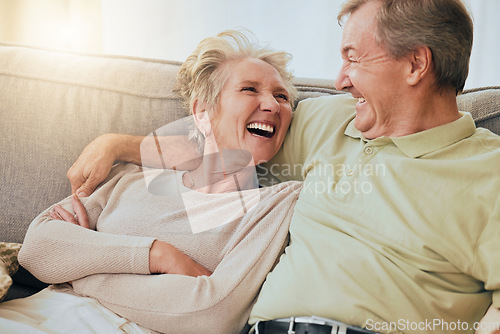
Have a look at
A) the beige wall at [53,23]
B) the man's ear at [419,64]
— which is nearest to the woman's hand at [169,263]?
the man's ear at [419,64]

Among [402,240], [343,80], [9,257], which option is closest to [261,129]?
[343,80]

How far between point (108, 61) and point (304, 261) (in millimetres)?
1003

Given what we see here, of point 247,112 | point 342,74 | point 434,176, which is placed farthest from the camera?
point 247,112

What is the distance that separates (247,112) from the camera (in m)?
1.41

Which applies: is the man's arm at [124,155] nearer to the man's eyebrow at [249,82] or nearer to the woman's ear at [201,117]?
the woman's ear at [201,117]

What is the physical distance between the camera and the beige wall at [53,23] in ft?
9.45

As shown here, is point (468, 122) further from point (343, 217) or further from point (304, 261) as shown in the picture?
point (304, 261)

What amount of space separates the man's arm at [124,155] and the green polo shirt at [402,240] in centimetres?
52

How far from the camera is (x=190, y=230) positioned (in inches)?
51.1

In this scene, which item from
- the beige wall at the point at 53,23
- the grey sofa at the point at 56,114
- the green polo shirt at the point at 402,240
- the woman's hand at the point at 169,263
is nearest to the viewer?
the green polo shirt at the point at 402,240

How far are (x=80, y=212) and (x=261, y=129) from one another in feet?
1.83

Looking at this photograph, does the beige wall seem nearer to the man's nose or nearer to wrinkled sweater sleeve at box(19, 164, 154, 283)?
wrinkled sweater sleeve at box(19, 164, 154, 283)

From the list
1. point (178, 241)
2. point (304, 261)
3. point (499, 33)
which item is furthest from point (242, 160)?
point (499, 33)

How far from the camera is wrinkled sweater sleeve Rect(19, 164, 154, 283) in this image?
121 cm
